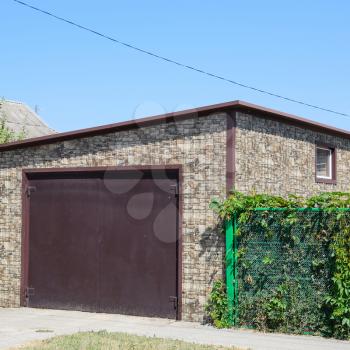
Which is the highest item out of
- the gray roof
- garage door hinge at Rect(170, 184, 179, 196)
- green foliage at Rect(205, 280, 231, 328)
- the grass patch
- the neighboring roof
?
the gray roof

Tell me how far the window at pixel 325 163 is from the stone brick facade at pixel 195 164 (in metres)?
0.91

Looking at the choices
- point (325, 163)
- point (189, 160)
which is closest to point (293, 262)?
point (189, 160)

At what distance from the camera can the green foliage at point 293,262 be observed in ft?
34.3

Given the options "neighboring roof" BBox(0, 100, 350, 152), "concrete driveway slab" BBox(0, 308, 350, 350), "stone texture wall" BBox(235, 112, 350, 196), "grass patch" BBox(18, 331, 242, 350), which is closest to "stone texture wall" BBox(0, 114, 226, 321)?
"neighboring roof" BBox(0, 100, 350, 152)

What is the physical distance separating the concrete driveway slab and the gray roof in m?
17.8

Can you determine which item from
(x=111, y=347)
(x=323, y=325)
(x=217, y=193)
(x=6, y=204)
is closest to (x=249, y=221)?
(x=217, y=193)

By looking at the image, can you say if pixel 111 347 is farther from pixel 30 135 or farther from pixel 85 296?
pixel 30 135

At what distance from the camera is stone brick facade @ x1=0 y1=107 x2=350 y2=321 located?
11.9 m

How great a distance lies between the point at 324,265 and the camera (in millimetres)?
10672

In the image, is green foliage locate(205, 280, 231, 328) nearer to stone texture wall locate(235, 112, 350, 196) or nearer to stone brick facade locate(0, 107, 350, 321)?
stone brick facade locate(0, 107, 350, 321)

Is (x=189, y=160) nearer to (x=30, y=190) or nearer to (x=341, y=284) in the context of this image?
(x=341, y=284)

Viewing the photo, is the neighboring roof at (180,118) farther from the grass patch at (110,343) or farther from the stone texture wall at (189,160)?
the grass patch at (110,343)

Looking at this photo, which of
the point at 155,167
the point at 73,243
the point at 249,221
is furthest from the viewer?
the point at 73,243

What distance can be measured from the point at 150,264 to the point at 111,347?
3286 mm
